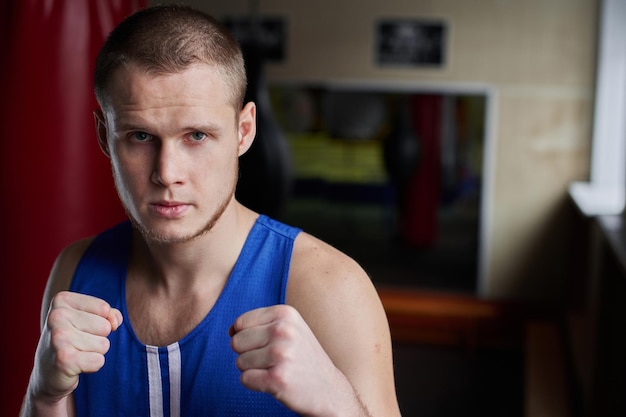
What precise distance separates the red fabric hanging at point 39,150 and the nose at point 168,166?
0.57 m

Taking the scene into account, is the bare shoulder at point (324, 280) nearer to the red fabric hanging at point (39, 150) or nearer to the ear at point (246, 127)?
the ear at point (246, 127)

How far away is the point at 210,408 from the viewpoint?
3.85 ft

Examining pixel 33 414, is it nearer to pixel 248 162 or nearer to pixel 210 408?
pixel 210 408

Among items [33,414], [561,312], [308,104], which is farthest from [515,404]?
[33,414]

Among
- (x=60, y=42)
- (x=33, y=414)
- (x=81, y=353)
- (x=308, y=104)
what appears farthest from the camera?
(x=308, y=104)

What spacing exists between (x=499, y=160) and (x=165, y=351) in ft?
11.0

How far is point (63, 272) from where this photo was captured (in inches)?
53.7

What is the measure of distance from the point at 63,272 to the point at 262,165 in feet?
4.70

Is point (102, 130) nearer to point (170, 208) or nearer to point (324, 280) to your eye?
point (170, 208)

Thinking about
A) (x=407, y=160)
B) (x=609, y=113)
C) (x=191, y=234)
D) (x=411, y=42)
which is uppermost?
(x=411, y=42)

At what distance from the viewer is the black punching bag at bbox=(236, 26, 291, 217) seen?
2.72m

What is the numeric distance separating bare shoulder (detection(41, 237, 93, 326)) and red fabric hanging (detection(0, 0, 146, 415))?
208mm

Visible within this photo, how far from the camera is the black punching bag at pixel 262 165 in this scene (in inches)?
107

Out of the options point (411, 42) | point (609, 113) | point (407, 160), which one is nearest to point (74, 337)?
point (411, 42)
